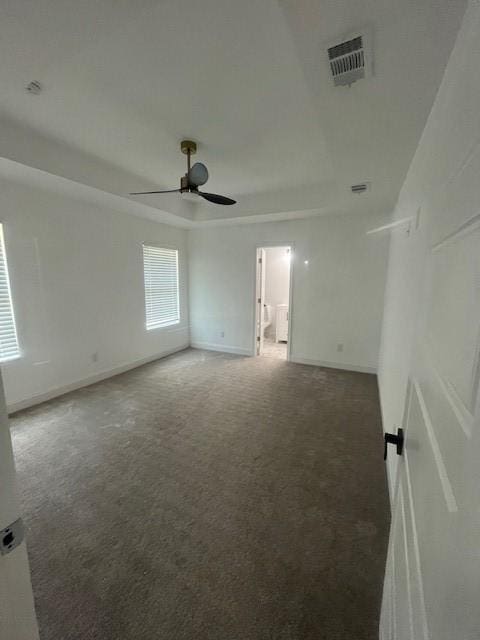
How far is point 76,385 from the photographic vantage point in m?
3.52

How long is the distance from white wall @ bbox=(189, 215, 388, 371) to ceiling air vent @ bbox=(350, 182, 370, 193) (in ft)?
3.40

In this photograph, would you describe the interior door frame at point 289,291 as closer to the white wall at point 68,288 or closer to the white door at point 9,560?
the white wall at point 68,288

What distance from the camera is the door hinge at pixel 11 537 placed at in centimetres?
60

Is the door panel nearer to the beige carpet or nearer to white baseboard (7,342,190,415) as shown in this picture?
the beige carpet

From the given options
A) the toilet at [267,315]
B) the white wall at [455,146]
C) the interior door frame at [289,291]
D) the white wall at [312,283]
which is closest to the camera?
the white wall at [455,146]

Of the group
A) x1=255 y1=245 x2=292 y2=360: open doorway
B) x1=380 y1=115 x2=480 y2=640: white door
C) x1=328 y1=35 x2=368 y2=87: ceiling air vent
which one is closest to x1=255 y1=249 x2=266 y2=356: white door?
x1=255 y1=245 x2=292 y2=360: open doorway

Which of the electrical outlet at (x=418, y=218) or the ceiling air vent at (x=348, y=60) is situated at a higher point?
the ceiling air vent at (x=348, y=60)

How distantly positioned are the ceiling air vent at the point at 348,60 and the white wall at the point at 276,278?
529cm

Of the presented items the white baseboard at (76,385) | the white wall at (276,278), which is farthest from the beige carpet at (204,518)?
the white wall at (276,278)

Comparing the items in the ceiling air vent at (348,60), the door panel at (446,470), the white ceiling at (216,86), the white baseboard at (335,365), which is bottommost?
the white baseboard at (335,365)

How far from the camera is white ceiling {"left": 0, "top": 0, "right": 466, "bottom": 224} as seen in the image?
1179 millimetres

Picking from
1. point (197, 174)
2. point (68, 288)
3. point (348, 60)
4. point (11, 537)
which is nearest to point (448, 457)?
point (11, 537)

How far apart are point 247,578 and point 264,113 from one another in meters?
3.05

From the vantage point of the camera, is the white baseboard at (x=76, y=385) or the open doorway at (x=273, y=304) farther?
the open doorway at (x=273, y=304)
